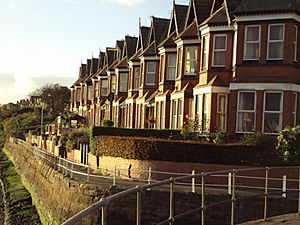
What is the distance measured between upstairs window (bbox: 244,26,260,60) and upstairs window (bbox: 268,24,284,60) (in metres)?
0.60

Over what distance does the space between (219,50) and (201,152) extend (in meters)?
7.36

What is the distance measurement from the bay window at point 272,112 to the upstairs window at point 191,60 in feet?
24.0

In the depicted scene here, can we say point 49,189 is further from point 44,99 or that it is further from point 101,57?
point 44,99

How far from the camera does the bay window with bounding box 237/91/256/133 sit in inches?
1054

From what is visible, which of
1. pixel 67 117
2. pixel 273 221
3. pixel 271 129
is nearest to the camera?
pixel 273 221

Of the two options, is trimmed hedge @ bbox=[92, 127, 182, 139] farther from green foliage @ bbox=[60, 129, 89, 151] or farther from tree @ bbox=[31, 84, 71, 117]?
tree @ bbox=[31, 84, 71, 117]

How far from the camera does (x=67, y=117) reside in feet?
201

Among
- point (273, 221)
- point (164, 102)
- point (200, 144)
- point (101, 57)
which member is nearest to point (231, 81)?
point (200, 144)

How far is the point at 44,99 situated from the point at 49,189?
86.8 m

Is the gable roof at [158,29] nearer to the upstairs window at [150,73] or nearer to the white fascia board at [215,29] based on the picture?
the upstairs window at [150,73]

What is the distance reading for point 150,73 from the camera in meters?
41.7

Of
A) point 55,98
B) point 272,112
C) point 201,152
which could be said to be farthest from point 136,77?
point 55,98

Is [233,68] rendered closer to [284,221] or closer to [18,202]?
[18,202]

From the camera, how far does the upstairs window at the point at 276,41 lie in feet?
85.7
